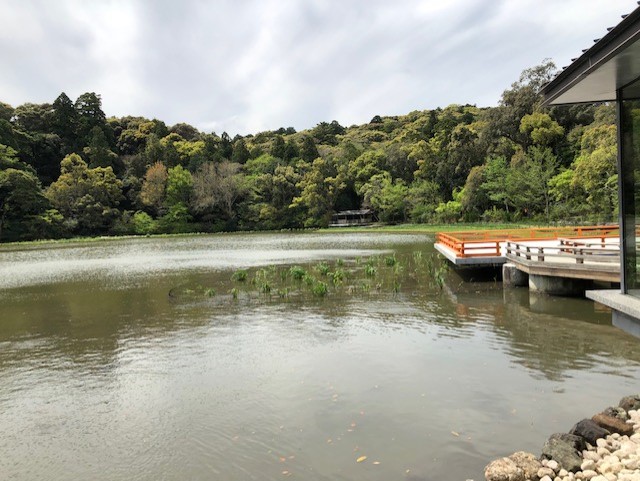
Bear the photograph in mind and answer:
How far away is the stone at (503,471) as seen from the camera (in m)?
3.97

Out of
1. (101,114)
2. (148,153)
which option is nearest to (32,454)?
(148,153)

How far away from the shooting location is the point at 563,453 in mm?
4191

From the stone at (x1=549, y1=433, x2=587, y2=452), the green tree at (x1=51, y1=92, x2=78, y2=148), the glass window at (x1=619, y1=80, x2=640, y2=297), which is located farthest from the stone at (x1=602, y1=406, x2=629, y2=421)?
the green tree at (x1=51, y1=92, x2=78, y2=148)

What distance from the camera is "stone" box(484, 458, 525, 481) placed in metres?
3.97

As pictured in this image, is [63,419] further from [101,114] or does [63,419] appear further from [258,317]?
[101,114]

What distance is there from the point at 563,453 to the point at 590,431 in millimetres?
558

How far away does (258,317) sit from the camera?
37.9 feet

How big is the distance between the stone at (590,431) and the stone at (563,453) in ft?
0.91

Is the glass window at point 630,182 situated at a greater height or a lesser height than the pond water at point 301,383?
greater

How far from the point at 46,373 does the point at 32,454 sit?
10.3ft

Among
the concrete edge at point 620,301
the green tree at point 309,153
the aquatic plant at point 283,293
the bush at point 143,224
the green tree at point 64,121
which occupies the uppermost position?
the green tree at point 64,121

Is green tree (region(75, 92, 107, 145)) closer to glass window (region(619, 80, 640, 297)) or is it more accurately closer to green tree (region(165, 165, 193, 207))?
green tree (region(165, 165, 193, 207))

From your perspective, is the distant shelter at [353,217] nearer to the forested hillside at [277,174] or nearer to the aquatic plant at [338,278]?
the forested hillside at [277,174]

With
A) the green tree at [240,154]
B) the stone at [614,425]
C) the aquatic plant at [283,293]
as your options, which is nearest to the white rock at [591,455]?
the stone at [614,425]
